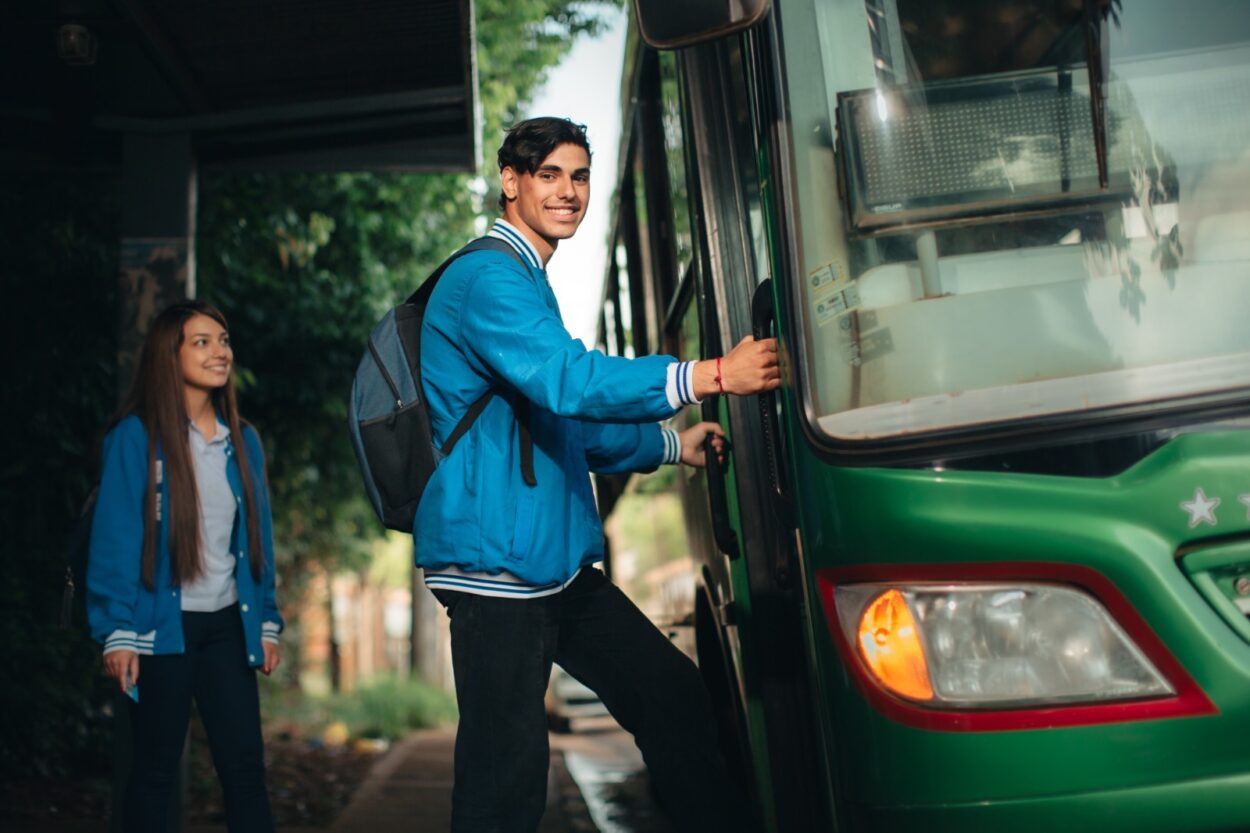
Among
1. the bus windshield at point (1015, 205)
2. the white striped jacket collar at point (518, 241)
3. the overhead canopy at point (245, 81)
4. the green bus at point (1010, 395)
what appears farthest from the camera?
the overhead canopy at point (245, 81)

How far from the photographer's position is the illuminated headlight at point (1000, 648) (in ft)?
8.13

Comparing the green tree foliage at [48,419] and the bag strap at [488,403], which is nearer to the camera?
the bag strap at [488,403]

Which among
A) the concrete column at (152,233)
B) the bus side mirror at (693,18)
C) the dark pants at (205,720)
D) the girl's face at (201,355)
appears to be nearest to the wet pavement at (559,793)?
the dark pants at (205,720)

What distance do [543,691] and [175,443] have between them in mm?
1754

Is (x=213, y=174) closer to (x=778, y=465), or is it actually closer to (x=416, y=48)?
(x=416, y=48)

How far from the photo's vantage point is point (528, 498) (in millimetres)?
3180

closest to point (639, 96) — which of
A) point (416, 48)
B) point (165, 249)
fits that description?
point (416, 48)

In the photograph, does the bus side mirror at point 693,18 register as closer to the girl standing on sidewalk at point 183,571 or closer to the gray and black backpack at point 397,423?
the gray and black backpack at point 397,423

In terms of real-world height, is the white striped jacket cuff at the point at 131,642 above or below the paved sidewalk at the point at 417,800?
above

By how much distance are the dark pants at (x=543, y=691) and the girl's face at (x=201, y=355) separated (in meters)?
1.63

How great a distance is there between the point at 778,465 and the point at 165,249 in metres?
3.62

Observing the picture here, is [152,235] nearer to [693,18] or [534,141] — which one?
[534,141]

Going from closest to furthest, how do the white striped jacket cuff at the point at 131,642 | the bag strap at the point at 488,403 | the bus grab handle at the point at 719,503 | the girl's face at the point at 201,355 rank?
the bag strap at the point at 488,403 → the bus grab handle at the point at 719,503 → the white striped jacket cuff at the point at 131,642 → the girl's face at the point at 201,355

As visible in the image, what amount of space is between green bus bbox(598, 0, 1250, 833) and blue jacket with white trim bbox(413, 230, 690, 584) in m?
0.38
